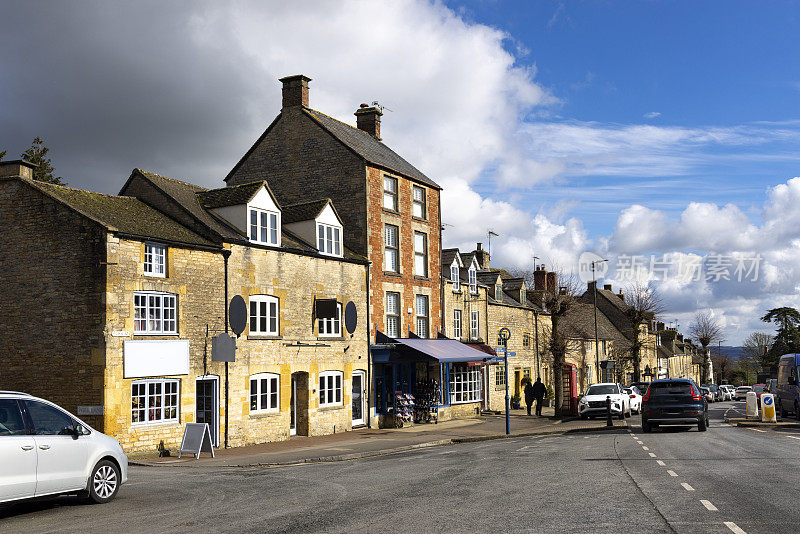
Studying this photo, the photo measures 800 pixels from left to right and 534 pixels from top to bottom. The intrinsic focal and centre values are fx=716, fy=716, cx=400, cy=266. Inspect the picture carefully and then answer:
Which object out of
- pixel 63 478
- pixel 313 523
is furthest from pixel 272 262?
pixel 313 523

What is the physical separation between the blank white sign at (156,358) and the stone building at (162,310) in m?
0.04

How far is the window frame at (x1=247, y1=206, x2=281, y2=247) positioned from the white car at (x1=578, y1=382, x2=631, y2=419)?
621 inches

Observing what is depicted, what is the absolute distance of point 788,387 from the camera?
1231 inches

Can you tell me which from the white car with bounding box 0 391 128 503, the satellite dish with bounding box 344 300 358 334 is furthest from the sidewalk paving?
the white car with bounding box 0 391 128 503

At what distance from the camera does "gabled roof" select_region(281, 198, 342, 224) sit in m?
27.2

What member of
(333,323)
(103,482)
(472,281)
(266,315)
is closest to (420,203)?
(472,281)

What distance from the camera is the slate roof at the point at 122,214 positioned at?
19531 mm

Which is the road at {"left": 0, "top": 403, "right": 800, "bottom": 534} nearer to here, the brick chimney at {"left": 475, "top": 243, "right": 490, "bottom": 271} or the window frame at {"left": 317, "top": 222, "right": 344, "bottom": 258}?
the window frame at {"left": 317, "top": 222, "right": 344, "bottom": 258}

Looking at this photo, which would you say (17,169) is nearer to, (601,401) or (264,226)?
(264,226)

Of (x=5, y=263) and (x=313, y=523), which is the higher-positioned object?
(x=5, y=263)

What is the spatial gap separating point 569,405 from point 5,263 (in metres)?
24.0

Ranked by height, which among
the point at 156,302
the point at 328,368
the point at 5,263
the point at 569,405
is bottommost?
the point at 569,405

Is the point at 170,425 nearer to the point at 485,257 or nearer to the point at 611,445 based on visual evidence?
the point at 611,445

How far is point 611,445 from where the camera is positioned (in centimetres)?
1909
